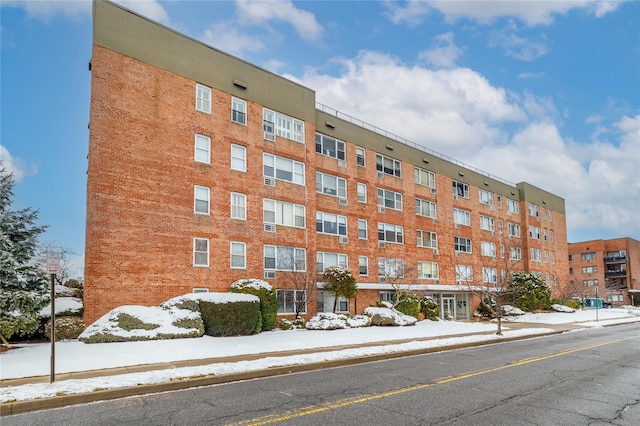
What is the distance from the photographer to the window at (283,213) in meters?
27.0

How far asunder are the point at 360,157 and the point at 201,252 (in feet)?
49.1

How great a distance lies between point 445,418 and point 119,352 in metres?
11.1

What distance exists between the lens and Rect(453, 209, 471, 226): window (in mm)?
42969

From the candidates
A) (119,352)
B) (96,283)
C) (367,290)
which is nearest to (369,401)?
(119,352)

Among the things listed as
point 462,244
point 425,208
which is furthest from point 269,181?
point 462,244

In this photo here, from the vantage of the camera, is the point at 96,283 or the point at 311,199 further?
the point at 311,199

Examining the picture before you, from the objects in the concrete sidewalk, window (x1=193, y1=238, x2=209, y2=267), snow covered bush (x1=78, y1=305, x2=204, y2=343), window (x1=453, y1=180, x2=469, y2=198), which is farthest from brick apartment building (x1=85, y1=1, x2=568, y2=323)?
the concrete sidewalk

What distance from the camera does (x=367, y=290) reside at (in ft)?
107

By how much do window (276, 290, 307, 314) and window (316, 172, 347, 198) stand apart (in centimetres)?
729

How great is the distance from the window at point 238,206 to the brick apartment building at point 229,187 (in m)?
0.08

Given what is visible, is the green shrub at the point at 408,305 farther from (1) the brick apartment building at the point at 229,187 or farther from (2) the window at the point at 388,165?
(2) the window at the point at 388,165

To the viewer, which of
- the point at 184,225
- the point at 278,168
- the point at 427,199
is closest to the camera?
the point at 184,225

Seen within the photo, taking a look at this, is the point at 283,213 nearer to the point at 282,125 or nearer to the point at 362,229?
the point at 282,125

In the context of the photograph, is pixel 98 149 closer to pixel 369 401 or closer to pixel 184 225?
pixel 184 225
